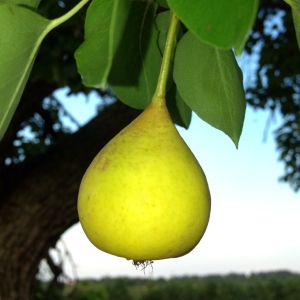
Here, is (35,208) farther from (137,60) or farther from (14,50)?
(14,50)

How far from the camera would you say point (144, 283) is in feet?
28.3

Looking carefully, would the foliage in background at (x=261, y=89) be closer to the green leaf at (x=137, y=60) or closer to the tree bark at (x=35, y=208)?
the tree bark at (x=35, y=208)

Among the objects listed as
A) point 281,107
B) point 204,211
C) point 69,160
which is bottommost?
point 281,107

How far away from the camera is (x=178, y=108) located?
0.96m

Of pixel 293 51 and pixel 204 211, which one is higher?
pixel 204 211

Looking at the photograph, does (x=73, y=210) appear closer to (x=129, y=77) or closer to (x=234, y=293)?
(x=129, y=77)

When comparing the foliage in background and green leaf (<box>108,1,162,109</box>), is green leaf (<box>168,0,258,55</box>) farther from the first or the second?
the foliage in background

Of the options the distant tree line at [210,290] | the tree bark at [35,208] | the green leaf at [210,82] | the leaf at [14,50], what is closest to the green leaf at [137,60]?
the green leaf at [210,82]

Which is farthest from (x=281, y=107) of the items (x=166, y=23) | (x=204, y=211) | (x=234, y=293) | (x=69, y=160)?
(x=234, y=293)

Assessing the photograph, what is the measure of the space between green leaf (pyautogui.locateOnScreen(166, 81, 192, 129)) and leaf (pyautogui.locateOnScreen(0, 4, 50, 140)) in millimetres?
405

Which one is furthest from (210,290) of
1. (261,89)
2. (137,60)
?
(137,60)

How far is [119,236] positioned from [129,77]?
32 centimetres

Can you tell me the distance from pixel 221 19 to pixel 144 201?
24 cm

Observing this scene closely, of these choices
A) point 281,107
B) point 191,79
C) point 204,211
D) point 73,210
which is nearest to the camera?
point 204,211
